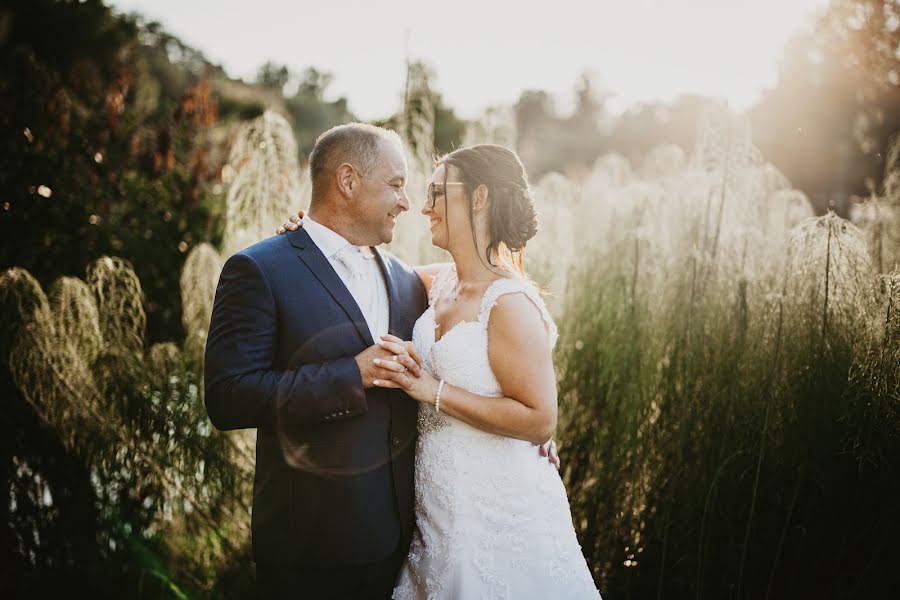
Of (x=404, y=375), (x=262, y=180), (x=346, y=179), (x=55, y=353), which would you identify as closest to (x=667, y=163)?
(x=262, y=180)

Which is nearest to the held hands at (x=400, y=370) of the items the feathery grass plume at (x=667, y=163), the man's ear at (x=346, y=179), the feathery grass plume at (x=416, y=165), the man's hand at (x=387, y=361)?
the man's hand at (x=387, y=361)

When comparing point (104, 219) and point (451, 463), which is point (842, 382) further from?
point (104, 219)

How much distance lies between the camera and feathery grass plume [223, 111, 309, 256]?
11.3 feet

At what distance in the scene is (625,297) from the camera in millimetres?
3412

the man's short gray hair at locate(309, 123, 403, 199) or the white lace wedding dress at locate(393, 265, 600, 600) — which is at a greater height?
the man's short gray hair at locate(309, 123, 403, 199)

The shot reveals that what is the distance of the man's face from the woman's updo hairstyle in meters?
0.20

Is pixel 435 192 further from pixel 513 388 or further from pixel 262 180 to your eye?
pixel 262 180

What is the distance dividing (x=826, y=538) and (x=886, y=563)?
23cm

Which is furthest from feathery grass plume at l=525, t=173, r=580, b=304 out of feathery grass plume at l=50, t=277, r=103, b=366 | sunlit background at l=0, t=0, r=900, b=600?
feathery grass plume at l=50, t=277, r=103, b=366

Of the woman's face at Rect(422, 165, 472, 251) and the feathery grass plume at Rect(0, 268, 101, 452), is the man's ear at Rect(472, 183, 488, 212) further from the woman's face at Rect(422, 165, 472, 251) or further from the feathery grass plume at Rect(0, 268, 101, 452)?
the feathery grass plume at Rect(0, 268, 101, 452)

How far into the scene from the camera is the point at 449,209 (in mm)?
2502

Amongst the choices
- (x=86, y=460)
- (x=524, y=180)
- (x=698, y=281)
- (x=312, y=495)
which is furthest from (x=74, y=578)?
(x=698, y=281)

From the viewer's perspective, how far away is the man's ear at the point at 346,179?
8.19 ft

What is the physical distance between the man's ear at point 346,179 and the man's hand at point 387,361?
2.14 ft
